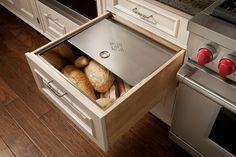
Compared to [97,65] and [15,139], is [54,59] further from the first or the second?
[15,139]

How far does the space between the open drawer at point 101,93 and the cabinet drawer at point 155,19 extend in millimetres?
36

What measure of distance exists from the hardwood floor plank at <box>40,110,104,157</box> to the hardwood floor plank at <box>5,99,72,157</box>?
24mm

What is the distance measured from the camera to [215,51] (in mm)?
716

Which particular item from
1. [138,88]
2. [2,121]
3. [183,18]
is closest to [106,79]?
[138,88]

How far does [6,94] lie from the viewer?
1500mm

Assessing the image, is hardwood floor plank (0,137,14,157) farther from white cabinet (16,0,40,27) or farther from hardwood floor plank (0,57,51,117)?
white cabinet (16,0,40,27)

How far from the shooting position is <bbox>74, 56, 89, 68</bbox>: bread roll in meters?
1.00

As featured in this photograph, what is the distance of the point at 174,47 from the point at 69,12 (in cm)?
65

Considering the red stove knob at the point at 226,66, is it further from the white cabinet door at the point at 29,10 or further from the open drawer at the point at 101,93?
the white cabinet door at the point at 29,10

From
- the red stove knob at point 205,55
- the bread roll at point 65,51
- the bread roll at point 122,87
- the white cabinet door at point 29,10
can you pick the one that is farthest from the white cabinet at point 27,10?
the red stove knob at point 205,55

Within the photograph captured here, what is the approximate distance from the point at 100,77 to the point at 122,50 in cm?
13

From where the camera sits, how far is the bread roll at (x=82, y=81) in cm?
91

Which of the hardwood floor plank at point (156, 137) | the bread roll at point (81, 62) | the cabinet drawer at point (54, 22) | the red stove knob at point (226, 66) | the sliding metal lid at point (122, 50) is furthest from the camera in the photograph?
the cabinet drawer at point (54, 22)

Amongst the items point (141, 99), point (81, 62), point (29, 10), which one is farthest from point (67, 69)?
point (29, 10)
